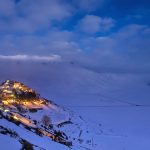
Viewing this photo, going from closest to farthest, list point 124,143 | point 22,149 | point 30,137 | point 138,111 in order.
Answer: point 22,149 < point 30,137 < point 124,143 < point 138,111

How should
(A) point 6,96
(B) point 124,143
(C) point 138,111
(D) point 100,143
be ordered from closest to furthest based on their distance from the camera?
(D) point 100,143
(B) point 124,143
(A) point 6,96
(C) point 138,111

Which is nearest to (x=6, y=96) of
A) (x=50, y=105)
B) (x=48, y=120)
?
(x=50, y=105)

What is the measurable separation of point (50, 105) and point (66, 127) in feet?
93.5

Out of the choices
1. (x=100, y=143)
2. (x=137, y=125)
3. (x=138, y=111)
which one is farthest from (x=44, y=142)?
(x=138, y=111)

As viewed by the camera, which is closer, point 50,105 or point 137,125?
point 50,105

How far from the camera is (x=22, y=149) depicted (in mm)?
23438

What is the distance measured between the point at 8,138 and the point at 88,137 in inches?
2498

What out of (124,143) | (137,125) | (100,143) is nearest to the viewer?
(100,143)

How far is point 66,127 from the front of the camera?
93.8m

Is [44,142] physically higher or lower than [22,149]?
higher

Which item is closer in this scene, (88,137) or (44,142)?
(44,142)

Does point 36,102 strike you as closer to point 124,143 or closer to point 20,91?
point 20,91

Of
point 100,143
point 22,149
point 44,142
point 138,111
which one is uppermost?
point 138,111

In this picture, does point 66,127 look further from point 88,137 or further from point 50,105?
point 50,105
